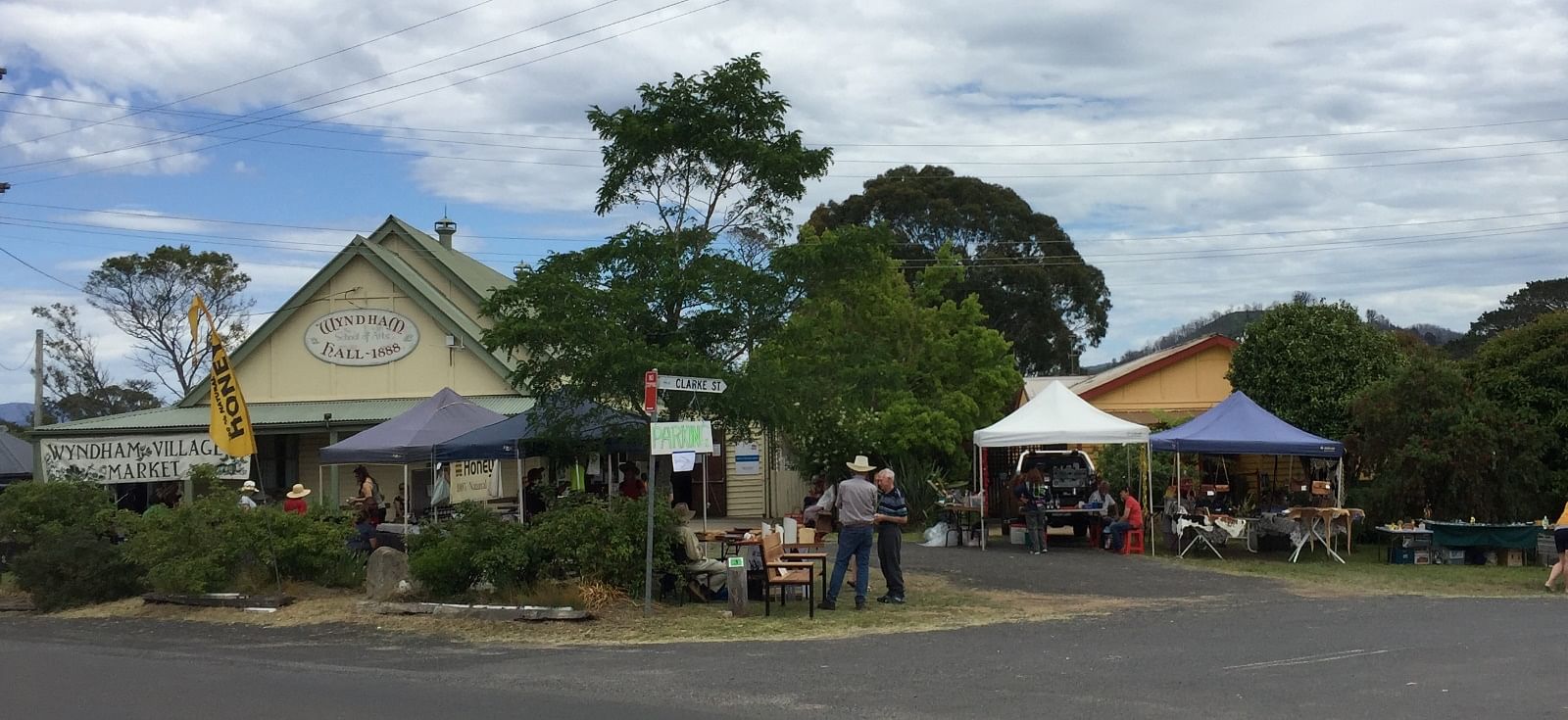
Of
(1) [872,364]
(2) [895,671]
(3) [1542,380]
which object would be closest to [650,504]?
(1) [872,364]

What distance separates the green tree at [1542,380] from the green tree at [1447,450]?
0.69m

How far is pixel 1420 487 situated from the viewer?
1942 centimetres

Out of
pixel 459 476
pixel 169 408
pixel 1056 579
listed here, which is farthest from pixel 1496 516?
pixel 169 408

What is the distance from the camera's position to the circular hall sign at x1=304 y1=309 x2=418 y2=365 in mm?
27922

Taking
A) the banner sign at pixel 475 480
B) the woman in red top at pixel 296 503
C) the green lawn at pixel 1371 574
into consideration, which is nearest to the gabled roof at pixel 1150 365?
the green lawn at pixel 1371 574

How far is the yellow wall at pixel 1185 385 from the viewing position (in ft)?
103

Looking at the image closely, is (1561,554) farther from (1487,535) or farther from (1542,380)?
(1542,380)

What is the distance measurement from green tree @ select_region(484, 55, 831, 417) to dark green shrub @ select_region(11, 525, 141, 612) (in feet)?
17.7

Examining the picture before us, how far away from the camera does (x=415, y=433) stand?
19.0m

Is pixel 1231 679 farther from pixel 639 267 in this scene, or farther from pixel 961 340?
pixel 961 340

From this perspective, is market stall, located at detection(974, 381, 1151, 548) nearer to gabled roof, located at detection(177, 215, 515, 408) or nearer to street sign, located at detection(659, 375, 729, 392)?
street sign, located at detection(659, 375, 729, 392)

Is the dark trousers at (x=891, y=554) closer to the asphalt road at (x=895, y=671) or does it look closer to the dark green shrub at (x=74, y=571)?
the asphalt road at (x=895, y=671)

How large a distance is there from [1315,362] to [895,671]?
1604cm

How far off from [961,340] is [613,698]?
22.7 meters
